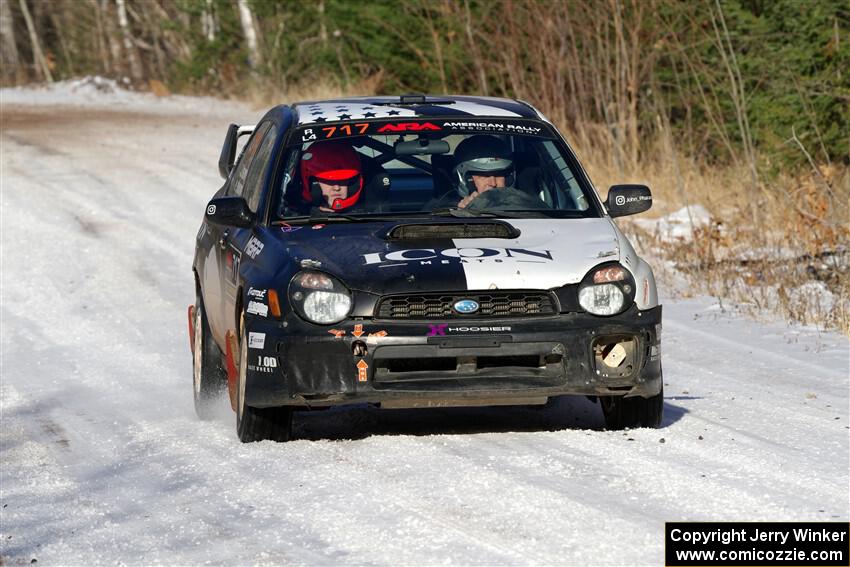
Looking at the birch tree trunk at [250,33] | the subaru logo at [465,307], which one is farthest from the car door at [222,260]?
the birch tree trunk at [250,33]

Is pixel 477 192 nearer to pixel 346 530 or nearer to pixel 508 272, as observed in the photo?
pixel 508 272

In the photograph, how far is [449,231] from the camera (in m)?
7.55

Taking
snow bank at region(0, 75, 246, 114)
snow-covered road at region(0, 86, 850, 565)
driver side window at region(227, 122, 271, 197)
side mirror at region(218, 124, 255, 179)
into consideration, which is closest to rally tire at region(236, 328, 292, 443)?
snow-covered road at region(0, 86, 850, 565)

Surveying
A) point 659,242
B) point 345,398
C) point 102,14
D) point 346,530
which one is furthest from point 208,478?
point 102,14

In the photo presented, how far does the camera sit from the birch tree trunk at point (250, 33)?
3269 centimetres

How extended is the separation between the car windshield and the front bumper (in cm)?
102

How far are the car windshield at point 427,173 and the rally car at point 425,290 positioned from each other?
11 millimetres

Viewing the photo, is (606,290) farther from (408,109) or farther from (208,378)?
(208,378)

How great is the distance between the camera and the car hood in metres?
7.08

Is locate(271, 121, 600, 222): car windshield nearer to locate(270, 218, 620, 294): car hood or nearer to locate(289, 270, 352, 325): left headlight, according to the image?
locate(270, 218, 620, 294): car hood

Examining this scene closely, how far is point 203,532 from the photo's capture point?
19.3 ft

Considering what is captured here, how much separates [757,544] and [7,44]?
3839cm

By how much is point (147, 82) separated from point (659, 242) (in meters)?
20.4

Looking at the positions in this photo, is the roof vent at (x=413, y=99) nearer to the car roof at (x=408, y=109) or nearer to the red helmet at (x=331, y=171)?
the car roof at (x=408, y=109)
